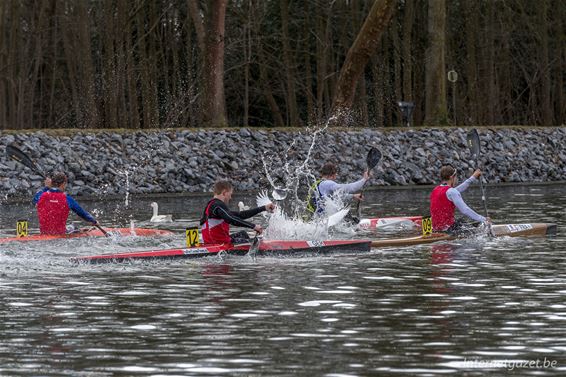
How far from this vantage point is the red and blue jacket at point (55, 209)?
20500 millimetres

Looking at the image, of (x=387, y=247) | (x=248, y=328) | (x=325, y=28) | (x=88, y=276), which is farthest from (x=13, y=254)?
(x=325, y=28)

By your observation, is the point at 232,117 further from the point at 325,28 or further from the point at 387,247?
the point at 387,247

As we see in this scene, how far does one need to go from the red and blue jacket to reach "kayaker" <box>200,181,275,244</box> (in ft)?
10.4

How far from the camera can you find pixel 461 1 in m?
51.4

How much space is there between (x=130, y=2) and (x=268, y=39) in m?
8.61

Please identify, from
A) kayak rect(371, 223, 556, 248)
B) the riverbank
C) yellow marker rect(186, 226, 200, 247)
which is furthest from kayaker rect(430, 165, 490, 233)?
the riverbank

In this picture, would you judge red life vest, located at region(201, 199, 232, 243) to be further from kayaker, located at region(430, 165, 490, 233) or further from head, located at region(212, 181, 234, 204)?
kayaker, located at region(430, 165, 490, 233)

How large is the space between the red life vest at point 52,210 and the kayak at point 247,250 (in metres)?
3.69

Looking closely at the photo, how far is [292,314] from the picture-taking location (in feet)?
40.1

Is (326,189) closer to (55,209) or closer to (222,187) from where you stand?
(55,209)

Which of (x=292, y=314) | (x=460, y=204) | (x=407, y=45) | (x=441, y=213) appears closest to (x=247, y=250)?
(x=460, y=204)

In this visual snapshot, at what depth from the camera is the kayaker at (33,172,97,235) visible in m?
20.5

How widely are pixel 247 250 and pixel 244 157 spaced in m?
19.8

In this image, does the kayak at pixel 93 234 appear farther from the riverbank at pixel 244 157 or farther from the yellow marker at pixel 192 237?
the riverbank at pixel 244 157
